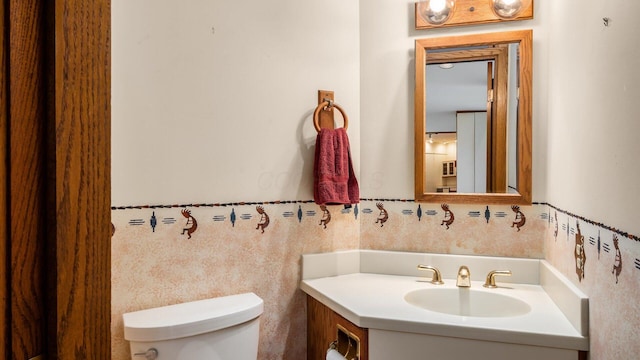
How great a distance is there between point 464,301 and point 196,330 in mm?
978

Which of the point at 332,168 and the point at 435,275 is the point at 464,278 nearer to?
the point at 435,275

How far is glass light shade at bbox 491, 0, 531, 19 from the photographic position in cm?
165

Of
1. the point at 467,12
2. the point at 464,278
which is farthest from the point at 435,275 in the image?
the point at 467,12

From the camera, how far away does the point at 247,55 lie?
162cm

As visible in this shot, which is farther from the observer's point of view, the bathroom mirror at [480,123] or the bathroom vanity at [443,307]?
the bathroom mirror at [480,123]

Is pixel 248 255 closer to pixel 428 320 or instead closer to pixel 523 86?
pixel 428 320

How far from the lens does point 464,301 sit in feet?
5.19

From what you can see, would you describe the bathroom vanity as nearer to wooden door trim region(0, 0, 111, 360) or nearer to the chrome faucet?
the chrome faucet

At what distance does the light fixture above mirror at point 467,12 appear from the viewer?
1658 mm

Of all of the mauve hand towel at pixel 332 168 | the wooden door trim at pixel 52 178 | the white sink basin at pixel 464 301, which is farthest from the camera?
the mauve hand towel at pixel 332 168

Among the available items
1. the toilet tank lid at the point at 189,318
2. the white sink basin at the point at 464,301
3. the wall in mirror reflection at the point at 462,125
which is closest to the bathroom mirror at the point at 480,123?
the wall in mirror reflection at the point at 462,125

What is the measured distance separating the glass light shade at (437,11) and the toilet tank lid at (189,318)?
4.37 ft

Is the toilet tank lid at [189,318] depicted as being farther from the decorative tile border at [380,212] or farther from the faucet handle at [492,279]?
the faucet handle at [492,279]

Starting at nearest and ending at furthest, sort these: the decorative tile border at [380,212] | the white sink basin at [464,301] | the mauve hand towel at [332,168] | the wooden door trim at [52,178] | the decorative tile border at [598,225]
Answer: the wooden door trim at [52,178] → the decorative tile border at [598,225] → the decorative tile border at [380,212] → the white sink basin at [464,301] → the mauve hand towel at [332,168]
